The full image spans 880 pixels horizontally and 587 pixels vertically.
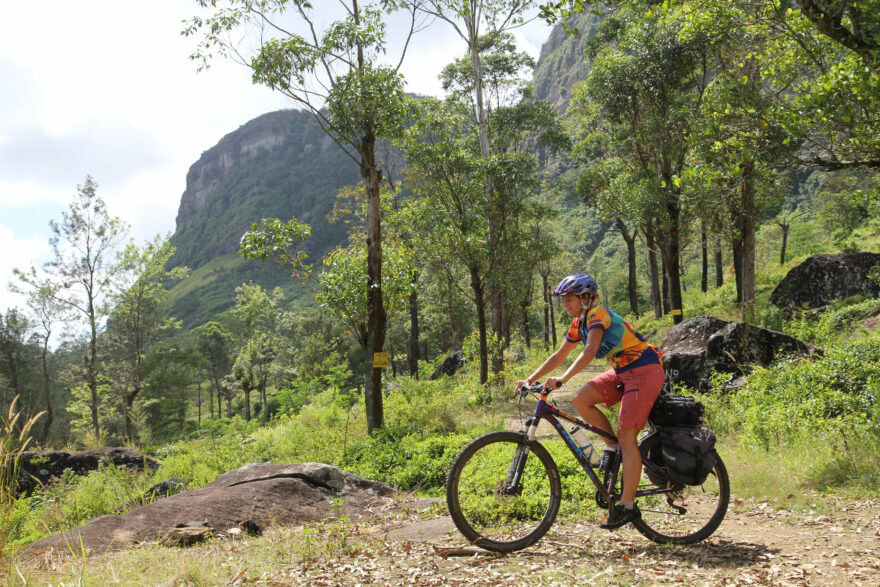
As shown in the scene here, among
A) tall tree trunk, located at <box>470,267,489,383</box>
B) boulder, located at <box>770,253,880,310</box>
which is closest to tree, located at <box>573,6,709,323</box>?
boulder, located at <box>770,253,880,310</box>

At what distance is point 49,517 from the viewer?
7973 mm

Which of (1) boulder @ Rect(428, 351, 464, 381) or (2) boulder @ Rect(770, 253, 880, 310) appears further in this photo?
(1) boulder @ Rect(428, 351, 464, 381)

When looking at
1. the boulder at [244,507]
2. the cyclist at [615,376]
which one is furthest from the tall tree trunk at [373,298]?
the cyclist at [615,376]

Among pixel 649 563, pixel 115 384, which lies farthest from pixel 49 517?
pixel 115 384

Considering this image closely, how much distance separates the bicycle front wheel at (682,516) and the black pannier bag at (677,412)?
35 cm

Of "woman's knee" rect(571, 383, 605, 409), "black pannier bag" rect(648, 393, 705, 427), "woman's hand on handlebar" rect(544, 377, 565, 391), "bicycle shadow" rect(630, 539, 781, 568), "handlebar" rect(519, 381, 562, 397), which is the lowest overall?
"bicycle shadow" rect(630, 539, 781, 568)

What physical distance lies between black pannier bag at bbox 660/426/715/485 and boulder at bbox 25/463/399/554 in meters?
3.50

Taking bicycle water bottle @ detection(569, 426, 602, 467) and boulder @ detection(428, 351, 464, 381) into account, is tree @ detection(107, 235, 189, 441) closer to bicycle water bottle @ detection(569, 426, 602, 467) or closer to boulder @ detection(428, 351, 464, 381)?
boulder @ detection(428, 351, 464, 381)

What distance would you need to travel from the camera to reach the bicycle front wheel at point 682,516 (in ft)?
14.7

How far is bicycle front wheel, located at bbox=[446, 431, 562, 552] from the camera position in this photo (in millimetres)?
4270

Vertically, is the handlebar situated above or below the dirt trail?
above

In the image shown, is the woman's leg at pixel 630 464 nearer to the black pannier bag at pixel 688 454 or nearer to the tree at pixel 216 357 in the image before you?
the black pannier bag at pixel 688 454

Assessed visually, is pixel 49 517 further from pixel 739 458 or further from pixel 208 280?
pixel 208 280

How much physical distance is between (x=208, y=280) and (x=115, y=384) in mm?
160378
